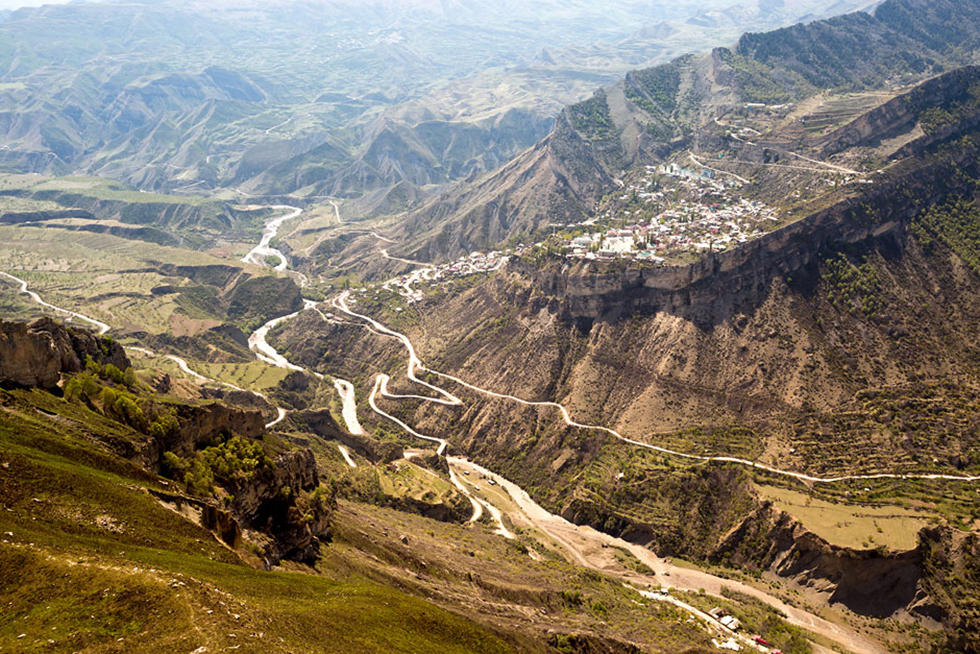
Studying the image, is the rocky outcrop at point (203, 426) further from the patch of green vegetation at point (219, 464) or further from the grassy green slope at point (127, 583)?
the grassy green slope at point (127, 583)

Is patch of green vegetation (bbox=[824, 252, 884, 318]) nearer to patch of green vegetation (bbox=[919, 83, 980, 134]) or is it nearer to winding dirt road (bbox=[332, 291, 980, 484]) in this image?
winding dirt road (bbox=[332, 291, 980, 484])

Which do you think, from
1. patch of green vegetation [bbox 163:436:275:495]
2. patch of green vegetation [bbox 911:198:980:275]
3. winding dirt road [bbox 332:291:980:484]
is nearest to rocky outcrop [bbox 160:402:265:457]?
patch of green vegetation [bbox 163:436:275:495]

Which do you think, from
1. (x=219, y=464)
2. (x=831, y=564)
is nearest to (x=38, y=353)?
(x=219, y=464)

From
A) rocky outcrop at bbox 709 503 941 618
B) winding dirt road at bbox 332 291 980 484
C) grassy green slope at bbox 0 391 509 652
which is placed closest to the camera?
grassy green slope at bbox 0 391 509 652

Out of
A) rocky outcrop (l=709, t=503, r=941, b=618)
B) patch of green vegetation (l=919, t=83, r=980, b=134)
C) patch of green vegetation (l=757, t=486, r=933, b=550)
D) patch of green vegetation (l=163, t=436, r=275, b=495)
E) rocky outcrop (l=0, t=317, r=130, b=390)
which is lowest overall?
rocky outcrop (l=709, t=503, r=941, b=618)

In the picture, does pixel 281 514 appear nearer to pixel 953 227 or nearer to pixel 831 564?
pixel 831 564
